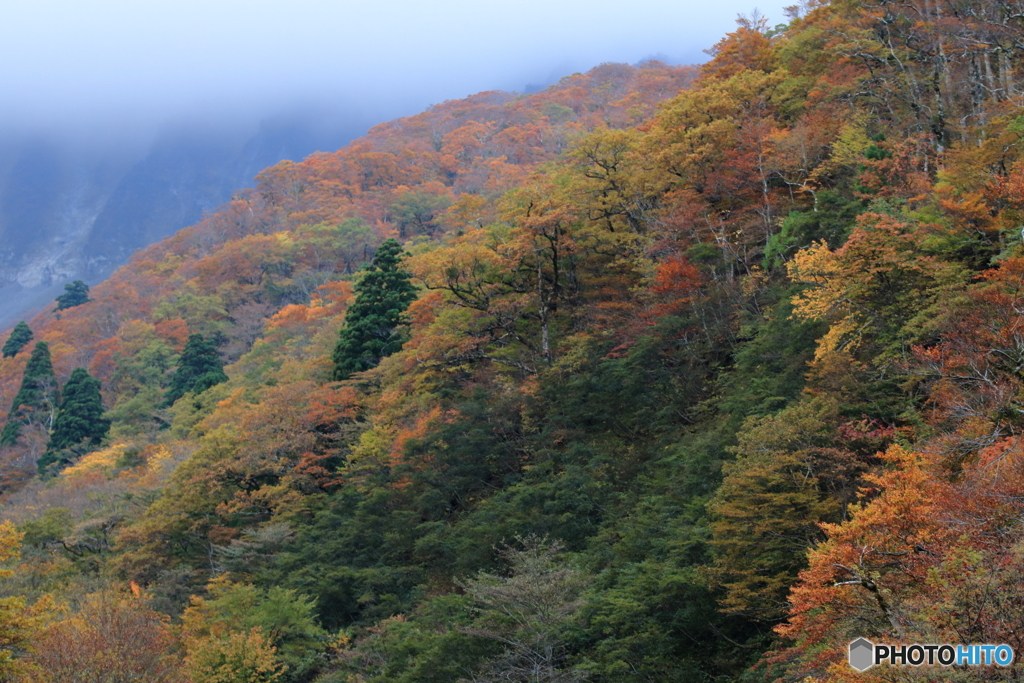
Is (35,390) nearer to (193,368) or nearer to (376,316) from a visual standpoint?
(193,368)

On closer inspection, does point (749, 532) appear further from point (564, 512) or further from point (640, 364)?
point (640, 364)

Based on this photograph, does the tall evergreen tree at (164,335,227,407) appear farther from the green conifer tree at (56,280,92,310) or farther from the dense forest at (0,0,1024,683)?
the green conifer tree at (56,280,92,310)

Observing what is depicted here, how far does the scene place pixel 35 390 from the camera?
43406 millimetres

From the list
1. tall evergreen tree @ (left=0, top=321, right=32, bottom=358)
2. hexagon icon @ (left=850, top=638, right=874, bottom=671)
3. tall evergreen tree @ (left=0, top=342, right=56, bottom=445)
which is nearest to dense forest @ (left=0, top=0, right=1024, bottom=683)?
hexagon icon @ (left=850, top=638, right=874, bottom=671)

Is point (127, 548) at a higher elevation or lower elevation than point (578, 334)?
lower

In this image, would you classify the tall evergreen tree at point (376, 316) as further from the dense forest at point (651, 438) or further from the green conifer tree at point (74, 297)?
the green conifer tree at point (74, 297)

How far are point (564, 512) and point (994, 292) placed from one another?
954 centimetres

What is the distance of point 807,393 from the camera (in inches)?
536

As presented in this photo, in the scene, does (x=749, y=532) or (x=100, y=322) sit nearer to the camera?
(x=749, y=532)

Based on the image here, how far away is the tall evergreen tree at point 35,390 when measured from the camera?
140 ft

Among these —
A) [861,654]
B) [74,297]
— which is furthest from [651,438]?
[74,297]

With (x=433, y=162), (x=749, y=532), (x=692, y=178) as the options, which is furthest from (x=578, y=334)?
(x=433, y=162)

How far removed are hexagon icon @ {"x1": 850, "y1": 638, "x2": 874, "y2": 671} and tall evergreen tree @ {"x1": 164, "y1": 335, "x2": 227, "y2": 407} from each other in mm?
36405

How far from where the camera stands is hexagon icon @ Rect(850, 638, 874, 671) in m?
7.08
